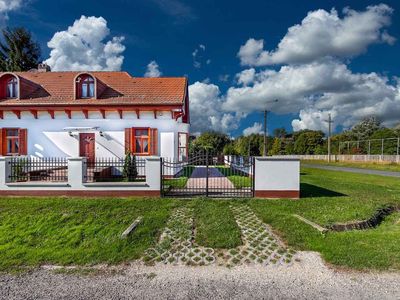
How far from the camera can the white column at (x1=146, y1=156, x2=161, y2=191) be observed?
9.01 meters

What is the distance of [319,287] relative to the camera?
3990mm

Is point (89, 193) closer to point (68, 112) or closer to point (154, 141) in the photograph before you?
point (154, 141)

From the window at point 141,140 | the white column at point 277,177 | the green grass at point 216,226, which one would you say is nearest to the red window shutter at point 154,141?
the window at point 141,140

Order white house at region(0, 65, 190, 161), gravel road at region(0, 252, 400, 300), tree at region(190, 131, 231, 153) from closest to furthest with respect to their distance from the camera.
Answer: gravel road at region(0, 252, 400, 300)
white house at region(0, 65, 190, 161)
tree at region(190, 131, 231, 153)

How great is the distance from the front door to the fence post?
24.1 feet

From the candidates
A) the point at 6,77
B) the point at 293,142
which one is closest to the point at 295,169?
the point at 6,77

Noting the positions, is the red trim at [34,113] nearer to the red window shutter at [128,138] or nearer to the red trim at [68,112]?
the red trim at [68,112]

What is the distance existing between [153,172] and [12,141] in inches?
442

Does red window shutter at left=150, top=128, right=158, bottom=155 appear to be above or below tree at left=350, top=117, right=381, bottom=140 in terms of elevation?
below

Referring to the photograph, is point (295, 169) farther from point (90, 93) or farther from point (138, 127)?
point (90, 93)

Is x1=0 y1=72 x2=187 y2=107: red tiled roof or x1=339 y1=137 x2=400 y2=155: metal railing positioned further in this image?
x1=339 y1=137 x2=400 y2=155: metal railing

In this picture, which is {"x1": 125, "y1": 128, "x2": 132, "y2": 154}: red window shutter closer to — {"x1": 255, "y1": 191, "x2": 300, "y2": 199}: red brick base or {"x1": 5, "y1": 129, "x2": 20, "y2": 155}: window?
{"x1": 5, "y1": 129, "x2": 20, "y2": 155}: window

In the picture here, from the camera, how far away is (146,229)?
19.9 feet

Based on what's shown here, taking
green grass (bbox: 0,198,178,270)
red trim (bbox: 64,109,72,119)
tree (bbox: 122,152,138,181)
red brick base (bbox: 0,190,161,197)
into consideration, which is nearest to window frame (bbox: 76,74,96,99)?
red trim (bbox: 64,109,72,119)
